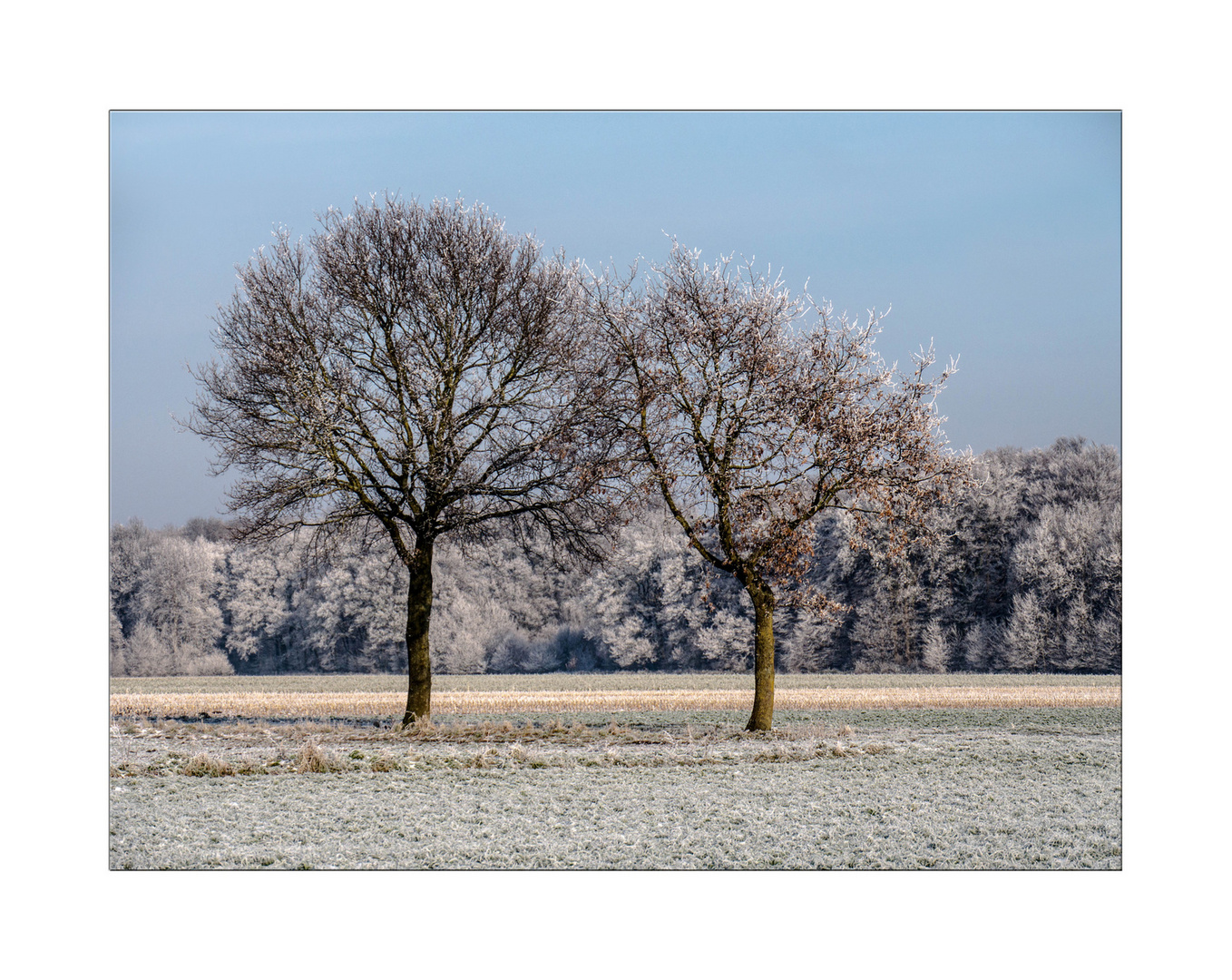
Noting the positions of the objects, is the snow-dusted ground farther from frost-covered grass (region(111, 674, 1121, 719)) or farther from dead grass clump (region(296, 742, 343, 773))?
frost-covered grass (region(111, 674, 1121, 719))

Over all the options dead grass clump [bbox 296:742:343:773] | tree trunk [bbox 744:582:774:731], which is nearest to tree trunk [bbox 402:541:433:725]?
dead grass clump [bbox 296:742:343:773]

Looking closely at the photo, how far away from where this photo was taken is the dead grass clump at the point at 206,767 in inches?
542

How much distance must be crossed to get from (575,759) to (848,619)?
3906 centimetres

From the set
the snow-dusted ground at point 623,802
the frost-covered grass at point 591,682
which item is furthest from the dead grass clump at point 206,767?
the frost-covered grass at point 591,682

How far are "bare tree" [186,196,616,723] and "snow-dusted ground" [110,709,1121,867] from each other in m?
4.86

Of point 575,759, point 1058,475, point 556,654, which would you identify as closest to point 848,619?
point 1058,475

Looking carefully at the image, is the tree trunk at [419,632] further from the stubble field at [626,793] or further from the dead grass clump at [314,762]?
the dead grass clump at [314,762]

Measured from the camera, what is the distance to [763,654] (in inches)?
702

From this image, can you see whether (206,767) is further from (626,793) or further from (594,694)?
(594,694)

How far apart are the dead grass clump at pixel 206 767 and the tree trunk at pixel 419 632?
16.5ft
